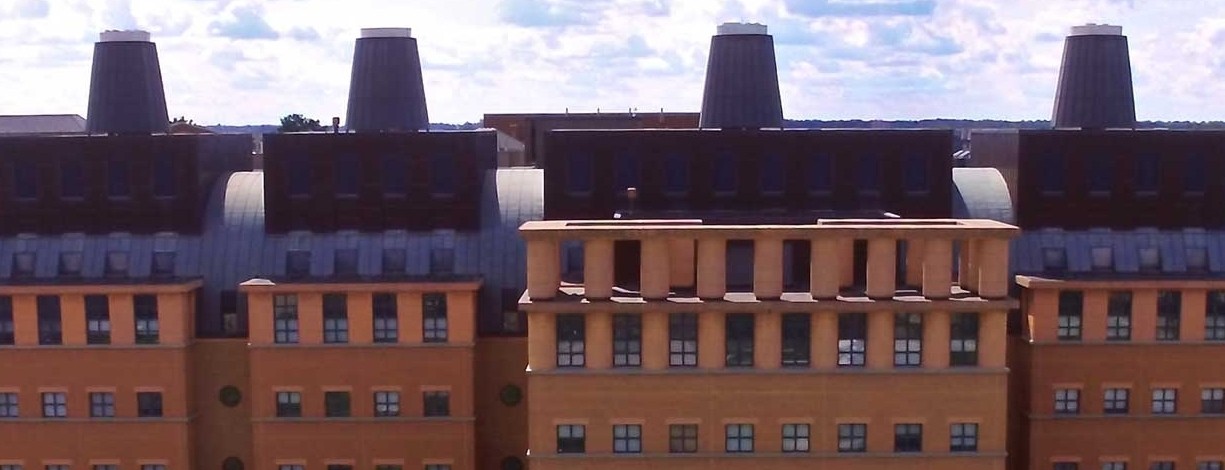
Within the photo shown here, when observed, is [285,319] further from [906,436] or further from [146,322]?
[906,436]

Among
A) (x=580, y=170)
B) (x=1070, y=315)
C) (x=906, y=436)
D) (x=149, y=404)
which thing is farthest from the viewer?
(x=580, y=170)

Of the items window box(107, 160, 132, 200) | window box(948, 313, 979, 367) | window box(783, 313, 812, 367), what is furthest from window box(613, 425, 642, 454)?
window box(107, 160, 132, 200)

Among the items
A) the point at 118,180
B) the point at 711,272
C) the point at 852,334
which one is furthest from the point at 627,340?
the point at 118,180

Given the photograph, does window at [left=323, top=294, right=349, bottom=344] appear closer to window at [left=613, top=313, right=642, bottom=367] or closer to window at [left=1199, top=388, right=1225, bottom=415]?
window at [left=613, top=313, right=642, bottom=367]

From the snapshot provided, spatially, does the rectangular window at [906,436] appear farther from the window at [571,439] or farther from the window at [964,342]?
the window at [571,439]

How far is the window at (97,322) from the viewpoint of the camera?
192 ft

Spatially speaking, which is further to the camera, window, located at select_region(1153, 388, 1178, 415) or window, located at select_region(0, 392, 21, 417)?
window, located at select_region(0, 392, 21, 417)

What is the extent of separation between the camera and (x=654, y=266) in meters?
49.7

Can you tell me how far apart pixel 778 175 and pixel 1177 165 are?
20.7 metres

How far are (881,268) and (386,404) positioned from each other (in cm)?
2526

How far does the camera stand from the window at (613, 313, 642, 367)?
50062mm

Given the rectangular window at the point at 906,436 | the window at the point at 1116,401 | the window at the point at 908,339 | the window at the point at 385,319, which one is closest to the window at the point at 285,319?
the window at the point at 385,319

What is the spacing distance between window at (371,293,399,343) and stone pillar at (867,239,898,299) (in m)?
23.1

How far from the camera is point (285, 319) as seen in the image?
58.0 m
